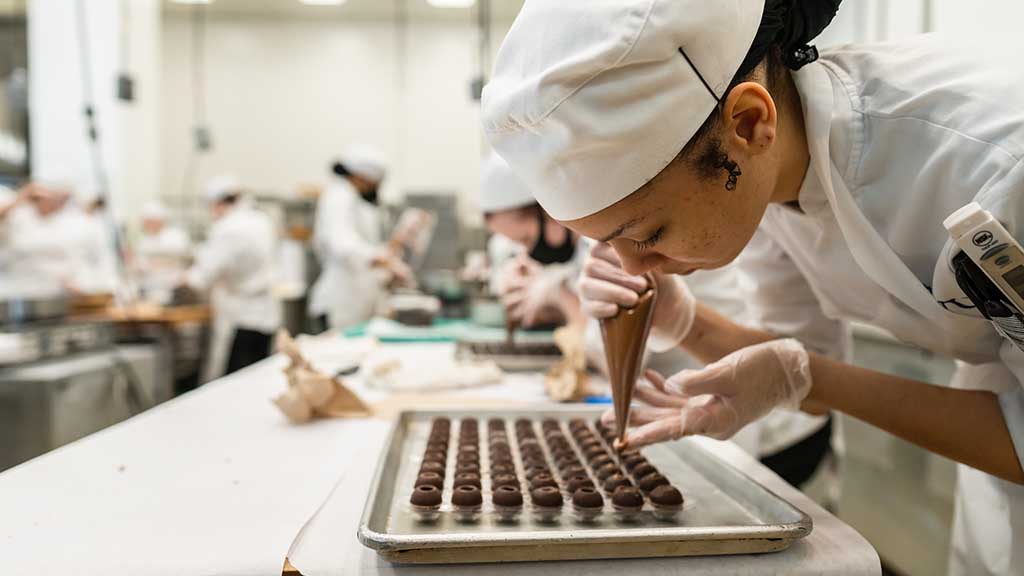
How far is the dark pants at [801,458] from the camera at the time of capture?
165 centimetres

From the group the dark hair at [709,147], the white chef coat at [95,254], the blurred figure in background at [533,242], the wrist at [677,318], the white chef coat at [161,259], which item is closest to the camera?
the dark hair at [709,147]

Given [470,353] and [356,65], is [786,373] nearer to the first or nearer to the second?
[470,353]

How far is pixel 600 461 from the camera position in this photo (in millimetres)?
990

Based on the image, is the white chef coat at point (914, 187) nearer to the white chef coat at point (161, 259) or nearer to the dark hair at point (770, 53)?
the dark hair at point (770, 53)

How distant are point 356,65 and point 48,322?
498 cm

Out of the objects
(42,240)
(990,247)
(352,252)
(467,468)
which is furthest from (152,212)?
(990,247)

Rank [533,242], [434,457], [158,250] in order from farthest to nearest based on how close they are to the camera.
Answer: [158,250]
[533,242]
[434,457]

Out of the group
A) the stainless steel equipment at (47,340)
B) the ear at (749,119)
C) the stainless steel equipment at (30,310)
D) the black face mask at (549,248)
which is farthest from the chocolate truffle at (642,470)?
the stainless steel equipment at (30,310)

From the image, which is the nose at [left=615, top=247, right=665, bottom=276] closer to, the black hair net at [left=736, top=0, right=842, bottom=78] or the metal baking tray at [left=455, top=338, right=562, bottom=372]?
the black hair net at [left=736, top=0, right=842, bottom=78]

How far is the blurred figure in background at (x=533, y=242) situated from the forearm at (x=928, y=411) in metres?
1.05

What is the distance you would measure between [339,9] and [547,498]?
22.8ft

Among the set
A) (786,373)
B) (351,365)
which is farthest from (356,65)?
(786,373)

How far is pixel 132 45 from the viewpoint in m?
5.71

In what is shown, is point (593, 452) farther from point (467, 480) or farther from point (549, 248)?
point (549, 248)
